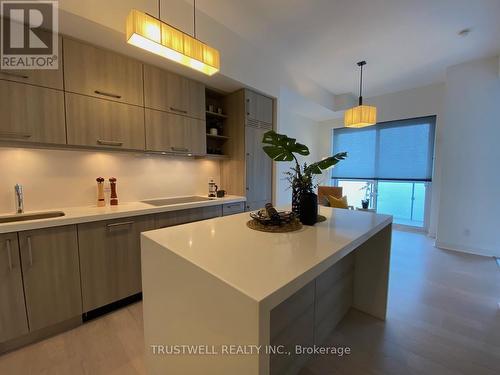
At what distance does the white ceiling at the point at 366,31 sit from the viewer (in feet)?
6.92

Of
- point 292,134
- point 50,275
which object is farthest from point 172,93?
point 292,134

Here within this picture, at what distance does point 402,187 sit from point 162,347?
5.24 m

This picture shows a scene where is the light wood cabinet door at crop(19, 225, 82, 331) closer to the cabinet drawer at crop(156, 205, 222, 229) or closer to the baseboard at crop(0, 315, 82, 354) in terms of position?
the baseboard at crop(0, 315, 82, 354)

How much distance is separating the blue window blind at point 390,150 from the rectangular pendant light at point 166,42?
14.2 ft

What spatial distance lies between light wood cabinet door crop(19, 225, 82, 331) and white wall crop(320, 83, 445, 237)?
540cm

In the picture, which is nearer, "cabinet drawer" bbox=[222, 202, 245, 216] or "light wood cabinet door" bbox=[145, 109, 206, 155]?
"light wood cabinet door" bbox=[145, 109, 206, 155]

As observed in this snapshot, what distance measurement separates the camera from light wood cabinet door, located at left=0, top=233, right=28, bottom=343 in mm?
1394

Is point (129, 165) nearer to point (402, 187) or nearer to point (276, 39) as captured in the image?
point (276, 39)

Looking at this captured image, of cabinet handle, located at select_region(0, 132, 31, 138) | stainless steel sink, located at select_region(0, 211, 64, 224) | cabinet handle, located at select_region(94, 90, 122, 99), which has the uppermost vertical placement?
cabinet handle, located at select_region(94, 90, 122, 99)

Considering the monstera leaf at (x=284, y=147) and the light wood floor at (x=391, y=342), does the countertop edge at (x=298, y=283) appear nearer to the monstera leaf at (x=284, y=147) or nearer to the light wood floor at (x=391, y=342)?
the monstera leaf at (x=284, y=147)

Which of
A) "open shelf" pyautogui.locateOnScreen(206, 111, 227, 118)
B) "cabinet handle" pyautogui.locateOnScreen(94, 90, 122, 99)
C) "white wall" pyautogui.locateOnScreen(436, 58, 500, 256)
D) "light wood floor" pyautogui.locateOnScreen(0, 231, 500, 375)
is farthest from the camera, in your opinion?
"white wall" pyautogui.locateOnScreen(436, 58, 500, 256)

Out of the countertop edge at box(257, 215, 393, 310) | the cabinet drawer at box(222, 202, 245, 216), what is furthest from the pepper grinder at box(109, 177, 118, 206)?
the countertop edge at box(257, 215, 393, 310)

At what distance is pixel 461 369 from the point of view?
134cm

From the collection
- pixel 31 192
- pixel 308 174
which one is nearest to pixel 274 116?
pixel 308 174
